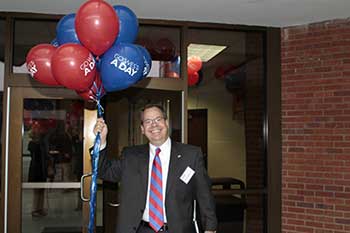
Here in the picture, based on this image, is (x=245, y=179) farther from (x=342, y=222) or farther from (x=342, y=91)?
(x=342, y=91)

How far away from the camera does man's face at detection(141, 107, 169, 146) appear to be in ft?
9.02

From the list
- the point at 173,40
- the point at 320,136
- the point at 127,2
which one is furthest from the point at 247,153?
the point at 127,2

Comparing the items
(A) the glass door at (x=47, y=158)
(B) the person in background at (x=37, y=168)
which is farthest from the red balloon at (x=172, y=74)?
(B) the person in background at (x=37, y=168)

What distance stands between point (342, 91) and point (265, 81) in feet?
2.60

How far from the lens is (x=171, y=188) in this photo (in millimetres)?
2711

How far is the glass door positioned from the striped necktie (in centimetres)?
141

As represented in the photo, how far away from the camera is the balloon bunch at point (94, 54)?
8.06 feet

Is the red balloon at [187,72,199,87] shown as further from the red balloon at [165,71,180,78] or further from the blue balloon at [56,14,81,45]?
the blue balloon at [56,14,81,45]

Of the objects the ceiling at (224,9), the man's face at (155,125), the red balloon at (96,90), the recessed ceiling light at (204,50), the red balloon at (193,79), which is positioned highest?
the ceiling at (224,9)

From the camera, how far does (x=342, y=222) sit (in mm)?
4090

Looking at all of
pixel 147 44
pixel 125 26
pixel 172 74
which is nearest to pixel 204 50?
pixel 172 74

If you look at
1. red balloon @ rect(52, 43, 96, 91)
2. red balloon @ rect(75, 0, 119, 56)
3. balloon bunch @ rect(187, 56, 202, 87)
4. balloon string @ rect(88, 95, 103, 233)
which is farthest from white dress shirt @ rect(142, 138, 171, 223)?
balloon bunch @ rect(187, 56, 202, 87)

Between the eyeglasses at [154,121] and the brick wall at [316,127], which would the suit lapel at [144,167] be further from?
the brick wall at [316,127]

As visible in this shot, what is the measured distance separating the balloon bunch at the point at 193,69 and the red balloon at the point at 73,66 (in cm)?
190
